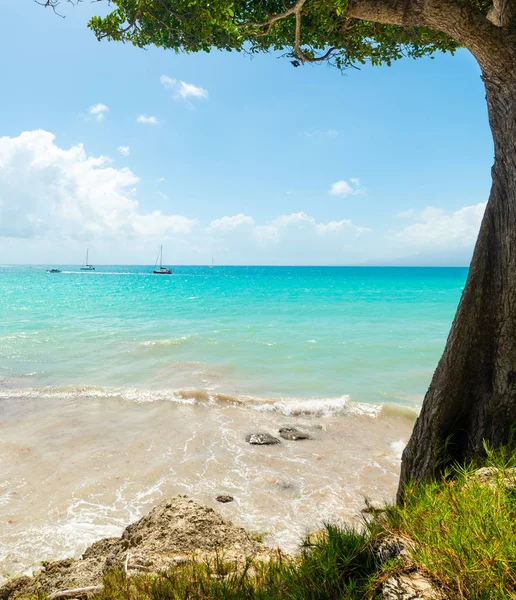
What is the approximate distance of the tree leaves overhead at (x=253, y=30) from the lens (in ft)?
19.4

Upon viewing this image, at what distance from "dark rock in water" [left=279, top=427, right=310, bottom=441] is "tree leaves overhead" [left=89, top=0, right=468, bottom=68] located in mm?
7979

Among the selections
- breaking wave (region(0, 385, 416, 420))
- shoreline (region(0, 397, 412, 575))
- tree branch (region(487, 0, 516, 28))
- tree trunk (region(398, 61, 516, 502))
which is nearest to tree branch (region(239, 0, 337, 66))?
tree branch (region(487, 0, 516, 28))

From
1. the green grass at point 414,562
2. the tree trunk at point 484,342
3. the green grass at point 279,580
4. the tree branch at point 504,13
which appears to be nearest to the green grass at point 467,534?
the green grass at point 414,562

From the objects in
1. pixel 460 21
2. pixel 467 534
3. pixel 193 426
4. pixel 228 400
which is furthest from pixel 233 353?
pixel 467 534

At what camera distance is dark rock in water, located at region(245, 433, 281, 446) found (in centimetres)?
914

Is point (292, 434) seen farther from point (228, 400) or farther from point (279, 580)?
point (279, 580)

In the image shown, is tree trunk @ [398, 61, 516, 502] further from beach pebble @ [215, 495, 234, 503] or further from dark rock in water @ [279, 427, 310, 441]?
dark rock in water @ [279, 427, 310, 441]

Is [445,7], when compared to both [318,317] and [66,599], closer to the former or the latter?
[66,599]

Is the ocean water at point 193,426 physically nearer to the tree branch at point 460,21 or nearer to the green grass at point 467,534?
the green grass at point 467,534

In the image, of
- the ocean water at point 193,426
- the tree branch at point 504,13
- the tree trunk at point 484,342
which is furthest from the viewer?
the ocean water at point 193,426

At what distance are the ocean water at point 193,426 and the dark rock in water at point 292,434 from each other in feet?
0.86

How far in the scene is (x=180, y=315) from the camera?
3222cm

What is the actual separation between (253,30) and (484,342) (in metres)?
5.77

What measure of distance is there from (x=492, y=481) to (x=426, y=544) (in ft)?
3.38
